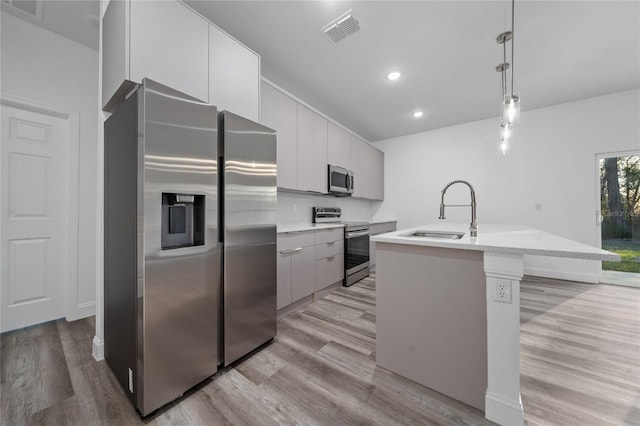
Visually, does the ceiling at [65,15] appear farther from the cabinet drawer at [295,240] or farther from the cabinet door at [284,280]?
the cabinet door at [284,280]

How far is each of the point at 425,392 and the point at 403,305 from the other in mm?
499

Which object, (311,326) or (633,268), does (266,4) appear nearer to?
(311,326)

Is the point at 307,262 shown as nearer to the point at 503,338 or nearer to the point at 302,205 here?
the point at 302,205

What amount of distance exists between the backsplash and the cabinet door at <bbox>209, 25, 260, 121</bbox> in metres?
1.28

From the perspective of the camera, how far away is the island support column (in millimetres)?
1143

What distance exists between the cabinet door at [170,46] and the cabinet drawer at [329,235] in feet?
6.08

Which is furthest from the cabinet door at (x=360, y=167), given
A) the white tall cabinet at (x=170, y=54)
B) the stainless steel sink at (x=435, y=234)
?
the white tall cabinet at (x=170, y=54)

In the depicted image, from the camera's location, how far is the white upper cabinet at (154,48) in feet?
4.54

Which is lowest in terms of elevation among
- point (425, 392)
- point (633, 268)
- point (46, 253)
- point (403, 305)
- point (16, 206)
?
point (425, 392)

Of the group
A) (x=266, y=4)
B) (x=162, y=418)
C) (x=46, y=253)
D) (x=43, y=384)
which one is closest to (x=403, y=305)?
(x=162, y=418)

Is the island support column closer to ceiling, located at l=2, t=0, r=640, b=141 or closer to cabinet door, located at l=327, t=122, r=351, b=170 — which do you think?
ceiling, located at l=2, t=0, r=640, b=141

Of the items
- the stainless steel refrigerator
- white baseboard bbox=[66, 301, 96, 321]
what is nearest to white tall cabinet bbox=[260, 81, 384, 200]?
the stainless steel refrigerator

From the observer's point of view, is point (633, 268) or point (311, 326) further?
point (633, 268)

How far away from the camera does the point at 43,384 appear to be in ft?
4.67
